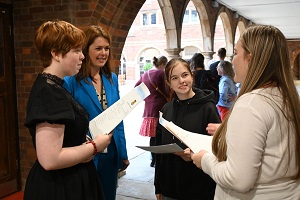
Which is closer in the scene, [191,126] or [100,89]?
[191,126]

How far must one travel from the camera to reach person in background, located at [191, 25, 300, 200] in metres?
1.15

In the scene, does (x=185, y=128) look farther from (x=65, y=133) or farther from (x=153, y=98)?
(x=153, y=98)

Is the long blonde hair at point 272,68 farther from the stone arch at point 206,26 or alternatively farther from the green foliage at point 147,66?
the green foliage at point 147,66

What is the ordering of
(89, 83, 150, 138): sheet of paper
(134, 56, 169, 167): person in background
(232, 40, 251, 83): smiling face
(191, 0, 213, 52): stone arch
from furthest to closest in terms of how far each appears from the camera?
(191, 0, 213, 52): stone arch → (134, 56, 169, 167): person in background → (89, 83, 150, 138): sheet of paper → (232, 40, 251, 83): smiling face

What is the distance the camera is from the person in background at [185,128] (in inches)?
81.7

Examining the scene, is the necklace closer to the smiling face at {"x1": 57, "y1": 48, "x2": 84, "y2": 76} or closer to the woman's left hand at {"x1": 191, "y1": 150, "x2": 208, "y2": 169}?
the smiling face at {"x1": 57, "y1": 48, "x2": 84, "y2": 76}

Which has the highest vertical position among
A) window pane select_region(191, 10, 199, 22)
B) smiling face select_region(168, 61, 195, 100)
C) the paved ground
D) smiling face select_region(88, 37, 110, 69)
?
window pane select_region(191, 10, 199, 22)

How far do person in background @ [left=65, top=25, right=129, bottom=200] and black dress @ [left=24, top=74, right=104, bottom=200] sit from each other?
59 cm

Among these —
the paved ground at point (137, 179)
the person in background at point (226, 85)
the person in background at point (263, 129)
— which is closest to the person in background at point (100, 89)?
the person in background at point (263, 129)

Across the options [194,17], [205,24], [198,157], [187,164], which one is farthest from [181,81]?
[194,17]

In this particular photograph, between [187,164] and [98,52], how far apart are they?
3.28 ft

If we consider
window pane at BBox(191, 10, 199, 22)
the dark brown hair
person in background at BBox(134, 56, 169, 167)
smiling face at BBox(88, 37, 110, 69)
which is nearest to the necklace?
smiling face at BBox(88, 37, 110, 69)

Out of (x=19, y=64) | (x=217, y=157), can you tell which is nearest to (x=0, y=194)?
(x=19, y=64)

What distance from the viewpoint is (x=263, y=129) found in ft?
3.76
